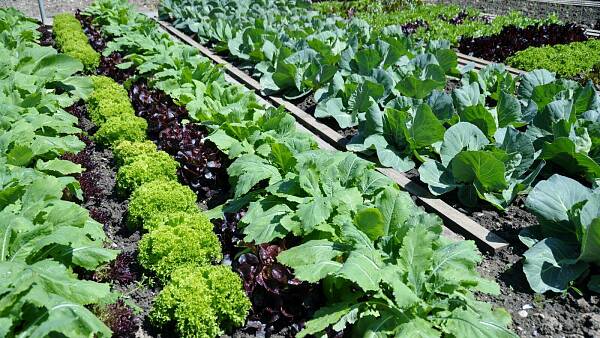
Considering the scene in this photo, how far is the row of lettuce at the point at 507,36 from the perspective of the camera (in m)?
8.17

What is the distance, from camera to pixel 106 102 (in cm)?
658

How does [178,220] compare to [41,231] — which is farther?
[178,220]

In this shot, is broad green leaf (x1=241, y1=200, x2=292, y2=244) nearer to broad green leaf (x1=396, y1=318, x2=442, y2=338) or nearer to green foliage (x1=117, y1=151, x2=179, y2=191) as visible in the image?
broad green leaf (x1=396, y1=318, x2=442, y2=338)

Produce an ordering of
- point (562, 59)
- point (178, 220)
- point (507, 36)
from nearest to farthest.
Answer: point (178, 220) < point (562, 59) < point (507, 36)

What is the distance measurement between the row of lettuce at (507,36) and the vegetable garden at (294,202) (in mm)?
388

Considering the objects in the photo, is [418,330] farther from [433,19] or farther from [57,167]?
[433,19]

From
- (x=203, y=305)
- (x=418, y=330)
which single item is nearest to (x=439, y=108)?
(x=418, y=330)

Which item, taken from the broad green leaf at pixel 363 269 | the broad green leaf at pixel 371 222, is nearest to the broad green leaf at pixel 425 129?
the broad green leaf at pixel 371 222

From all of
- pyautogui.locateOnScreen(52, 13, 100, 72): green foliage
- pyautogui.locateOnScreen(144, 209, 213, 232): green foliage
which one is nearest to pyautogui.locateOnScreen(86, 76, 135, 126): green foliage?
pyautogui.locateOnScreen(52, 13, 100, 72): green foliage

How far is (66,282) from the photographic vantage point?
9.14ft

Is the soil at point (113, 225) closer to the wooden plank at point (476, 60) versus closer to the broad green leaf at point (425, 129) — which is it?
the broad green leaf at point (425, 129)

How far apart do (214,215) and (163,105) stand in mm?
2501

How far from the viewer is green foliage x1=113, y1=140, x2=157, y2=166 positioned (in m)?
5.38

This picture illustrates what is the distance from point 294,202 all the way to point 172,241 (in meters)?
0.91
